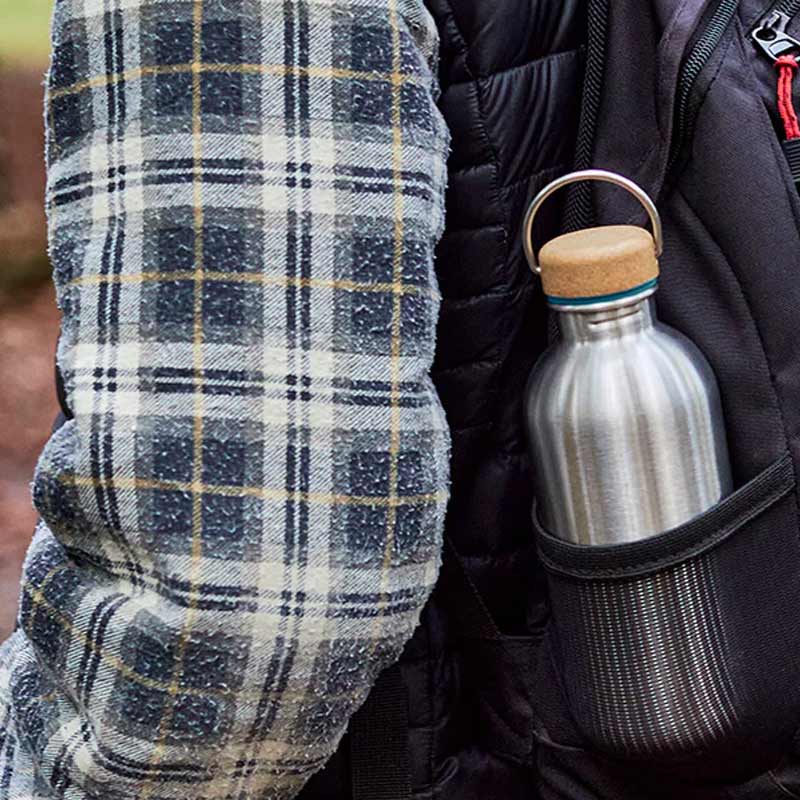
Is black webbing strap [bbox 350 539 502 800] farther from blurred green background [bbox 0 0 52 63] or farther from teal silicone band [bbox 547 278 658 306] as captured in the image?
blurred green background [bbox 0 0 52 63]

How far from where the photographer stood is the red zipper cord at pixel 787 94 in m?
0.96

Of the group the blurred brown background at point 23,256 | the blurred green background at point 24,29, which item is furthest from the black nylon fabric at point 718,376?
the blurred green background at point 24,29

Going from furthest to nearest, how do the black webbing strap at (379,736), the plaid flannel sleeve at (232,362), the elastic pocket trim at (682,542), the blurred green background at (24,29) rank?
the blurred green background at (24,29) → the black webbing strap at (379,736) → the elastic pocket trim at (682,542) → the plaid flannel sleeve at (232,362)

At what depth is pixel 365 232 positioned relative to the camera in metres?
0.87

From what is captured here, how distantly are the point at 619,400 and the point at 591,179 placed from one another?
186 mm

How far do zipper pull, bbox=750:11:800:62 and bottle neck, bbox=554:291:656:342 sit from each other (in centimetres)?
22

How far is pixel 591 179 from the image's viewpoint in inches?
39.2

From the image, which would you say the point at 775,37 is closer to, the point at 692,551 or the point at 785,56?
the point at 785,56

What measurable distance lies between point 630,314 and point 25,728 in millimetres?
550

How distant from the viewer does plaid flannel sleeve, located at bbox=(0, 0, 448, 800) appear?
85cm

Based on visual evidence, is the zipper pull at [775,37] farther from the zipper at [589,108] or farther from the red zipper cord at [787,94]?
the zipper at [589,108]

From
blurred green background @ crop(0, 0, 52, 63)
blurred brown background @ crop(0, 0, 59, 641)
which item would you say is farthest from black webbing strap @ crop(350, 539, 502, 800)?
blurred green background @ crop(0, 0, 52, 63)

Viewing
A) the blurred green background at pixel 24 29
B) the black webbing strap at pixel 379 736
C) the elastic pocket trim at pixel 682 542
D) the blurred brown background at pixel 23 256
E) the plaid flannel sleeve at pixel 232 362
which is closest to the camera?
the plaid flannel sleeve at pixel 232 362

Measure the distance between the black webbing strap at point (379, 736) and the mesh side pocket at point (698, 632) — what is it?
17cm
